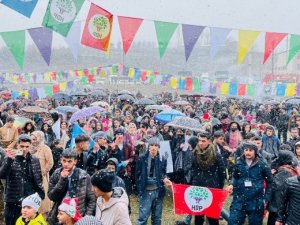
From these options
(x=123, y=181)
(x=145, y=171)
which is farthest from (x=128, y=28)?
(x=123, y=181)

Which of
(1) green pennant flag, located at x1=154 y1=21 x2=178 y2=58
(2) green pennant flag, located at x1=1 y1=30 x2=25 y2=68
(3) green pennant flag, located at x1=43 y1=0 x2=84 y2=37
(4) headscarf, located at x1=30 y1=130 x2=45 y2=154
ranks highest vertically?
(3) green pennant flag, located at x1=43 y1=0 x2=84 y2=37

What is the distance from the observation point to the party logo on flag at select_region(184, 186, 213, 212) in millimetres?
6055

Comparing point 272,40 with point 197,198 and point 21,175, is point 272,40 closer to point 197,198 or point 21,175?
point 197,198

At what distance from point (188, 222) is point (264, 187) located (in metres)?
1.49

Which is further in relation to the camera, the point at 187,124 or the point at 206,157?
the point at 187,124

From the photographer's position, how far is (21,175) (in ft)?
17.5

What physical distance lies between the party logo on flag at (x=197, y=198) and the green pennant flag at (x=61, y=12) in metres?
7.77

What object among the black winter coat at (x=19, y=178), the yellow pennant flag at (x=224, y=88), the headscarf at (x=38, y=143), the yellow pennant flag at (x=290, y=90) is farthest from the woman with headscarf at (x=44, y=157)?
the yellow pennant flag at (x=224, y=88)

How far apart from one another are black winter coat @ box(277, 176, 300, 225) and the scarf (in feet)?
4.44

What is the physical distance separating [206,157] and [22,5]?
25.9 feet

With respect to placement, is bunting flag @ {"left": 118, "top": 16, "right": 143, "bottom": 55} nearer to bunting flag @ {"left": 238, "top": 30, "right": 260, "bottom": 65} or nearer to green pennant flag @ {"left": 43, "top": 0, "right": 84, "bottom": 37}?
green pennant flag @ {"left": 43, "top": 0, "right": 84, "bottom": 37}

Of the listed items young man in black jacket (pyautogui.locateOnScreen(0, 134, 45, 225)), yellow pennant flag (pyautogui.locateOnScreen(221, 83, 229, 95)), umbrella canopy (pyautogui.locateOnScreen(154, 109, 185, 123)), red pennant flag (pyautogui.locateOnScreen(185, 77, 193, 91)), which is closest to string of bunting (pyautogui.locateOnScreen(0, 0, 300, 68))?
umbrella canopy (pyautogui.locateOnScreen(154, 109, 185, 123))

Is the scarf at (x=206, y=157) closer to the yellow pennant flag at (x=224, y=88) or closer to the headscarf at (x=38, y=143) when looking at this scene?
the headscarf at (x=38, y=143)

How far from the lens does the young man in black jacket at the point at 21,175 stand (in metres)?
5.26
